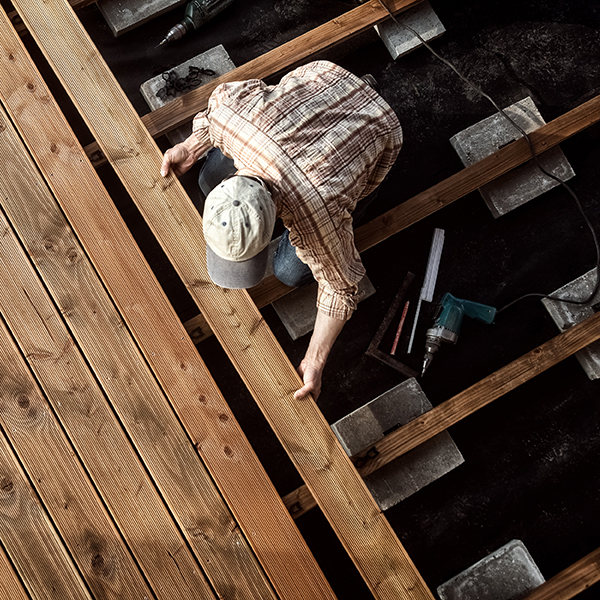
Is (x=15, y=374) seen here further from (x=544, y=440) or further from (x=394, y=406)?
(x=544, y=440)

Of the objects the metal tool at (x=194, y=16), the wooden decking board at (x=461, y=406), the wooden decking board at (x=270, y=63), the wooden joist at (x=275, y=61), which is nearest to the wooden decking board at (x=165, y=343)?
the wooden decking board at (x=270, y=63)

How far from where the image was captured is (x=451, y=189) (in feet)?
8.40

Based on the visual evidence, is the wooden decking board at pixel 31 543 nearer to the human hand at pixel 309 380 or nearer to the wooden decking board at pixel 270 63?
the human hand at pixel 309 380

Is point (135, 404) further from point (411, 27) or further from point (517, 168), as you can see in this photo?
point (411, 27)

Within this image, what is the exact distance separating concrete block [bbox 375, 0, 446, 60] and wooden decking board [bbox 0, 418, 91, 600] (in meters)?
2.76

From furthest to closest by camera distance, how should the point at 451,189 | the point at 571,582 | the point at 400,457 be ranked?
the point at 400,457 → the point at 451,189 → the point at 571,582

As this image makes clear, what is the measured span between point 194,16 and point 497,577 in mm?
3292

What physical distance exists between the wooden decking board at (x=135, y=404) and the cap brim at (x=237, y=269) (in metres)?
0.64

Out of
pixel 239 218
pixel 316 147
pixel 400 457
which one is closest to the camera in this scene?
pixel 239 218

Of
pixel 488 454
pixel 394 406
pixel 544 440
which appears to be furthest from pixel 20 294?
pixel 544 440

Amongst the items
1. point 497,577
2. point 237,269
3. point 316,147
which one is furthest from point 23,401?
point 497,577

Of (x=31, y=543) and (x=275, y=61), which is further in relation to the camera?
(x=275, y=61)

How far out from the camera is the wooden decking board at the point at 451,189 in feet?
8.13

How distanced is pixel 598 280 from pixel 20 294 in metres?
2.79
